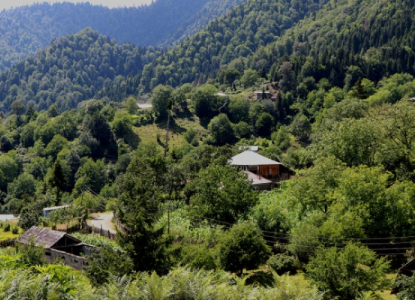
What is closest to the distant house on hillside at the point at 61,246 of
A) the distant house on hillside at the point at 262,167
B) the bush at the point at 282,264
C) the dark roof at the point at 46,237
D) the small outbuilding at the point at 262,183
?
the dark roof at the point at 46,237

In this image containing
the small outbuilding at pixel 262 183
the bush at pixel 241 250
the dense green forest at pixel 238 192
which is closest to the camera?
the dense green forest at pixel 238 192

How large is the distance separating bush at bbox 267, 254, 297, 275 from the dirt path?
57.4ft

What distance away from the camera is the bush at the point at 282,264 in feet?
110

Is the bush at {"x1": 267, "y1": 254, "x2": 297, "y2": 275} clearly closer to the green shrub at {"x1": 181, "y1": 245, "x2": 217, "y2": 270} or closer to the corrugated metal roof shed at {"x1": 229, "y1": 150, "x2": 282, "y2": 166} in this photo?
the green shrub at {"x1": 181, "y1": 245, "x2": 217, "y2": 270}

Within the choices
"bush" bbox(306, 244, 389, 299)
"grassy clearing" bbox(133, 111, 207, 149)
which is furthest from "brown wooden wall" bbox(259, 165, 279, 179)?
"grassy clearing" bbox(133, 111, 207, 149)

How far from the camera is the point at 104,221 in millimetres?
49062

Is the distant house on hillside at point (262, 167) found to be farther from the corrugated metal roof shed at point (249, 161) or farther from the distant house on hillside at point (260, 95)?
the distant house on hillside at point (260, 95)

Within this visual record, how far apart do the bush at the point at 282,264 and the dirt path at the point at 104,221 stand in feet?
57.4

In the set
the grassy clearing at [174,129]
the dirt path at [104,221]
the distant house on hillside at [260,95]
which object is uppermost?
the distant house on hillside at [260,95]

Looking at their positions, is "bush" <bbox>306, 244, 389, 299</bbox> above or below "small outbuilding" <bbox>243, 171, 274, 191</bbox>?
below

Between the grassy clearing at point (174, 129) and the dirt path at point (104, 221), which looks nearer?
the dirt path at point (104, 221)

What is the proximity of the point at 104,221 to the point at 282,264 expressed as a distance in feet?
75.8

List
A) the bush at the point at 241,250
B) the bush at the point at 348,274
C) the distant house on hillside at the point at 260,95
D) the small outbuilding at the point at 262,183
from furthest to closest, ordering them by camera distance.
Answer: the distant house on hillside at the point at 260,95 → the small outbuilding at the point at 262,183 → the bush at the point at 241,250 → the bush at the point at 348,274

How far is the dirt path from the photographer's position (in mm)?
45906
